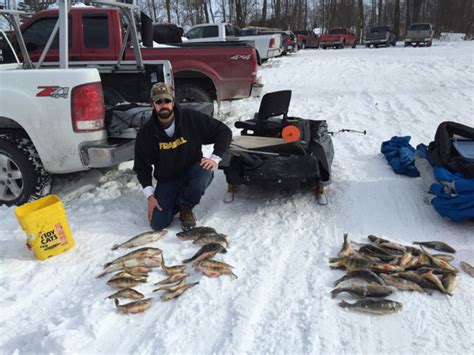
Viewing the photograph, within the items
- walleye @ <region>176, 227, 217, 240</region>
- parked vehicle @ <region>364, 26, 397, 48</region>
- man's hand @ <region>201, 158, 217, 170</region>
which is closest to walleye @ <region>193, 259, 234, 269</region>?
walleye @ <region>176, 227, 217, 240</region>

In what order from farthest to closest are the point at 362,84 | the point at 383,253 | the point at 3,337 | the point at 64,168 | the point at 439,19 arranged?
the point at 439,19 → the point at 362,84 → the point at 64,168 → the point at 383,253 → the point at 3,337

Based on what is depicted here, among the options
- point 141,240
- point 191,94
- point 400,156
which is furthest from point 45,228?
point 191,94

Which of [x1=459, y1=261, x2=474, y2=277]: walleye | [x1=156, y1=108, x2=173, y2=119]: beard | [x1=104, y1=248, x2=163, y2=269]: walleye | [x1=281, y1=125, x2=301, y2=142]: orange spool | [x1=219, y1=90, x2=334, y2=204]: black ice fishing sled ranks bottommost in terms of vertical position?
[x1=104, y1=248, x2=163, y2=269]: walleye

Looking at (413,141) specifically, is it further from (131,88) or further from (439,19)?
(439,19)

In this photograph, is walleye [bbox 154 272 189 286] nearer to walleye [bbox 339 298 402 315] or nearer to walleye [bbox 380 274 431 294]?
walleye [bbox 339 298 402 315]

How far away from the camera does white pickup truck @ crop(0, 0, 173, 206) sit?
4.00 metres

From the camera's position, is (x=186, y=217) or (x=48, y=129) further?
(x=48, y=129)

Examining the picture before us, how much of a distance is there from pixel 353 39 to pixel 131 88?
100 ft

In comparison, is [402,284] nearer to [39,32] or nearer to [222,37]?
[39,32]

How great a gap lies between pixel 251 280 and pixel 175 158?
1.54m

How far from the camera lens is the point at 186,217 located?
3986 millimetres

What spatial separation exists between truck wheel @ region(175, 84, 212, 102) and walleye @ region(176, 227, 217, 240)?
4.39m

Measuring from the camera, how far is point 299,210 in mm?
4219

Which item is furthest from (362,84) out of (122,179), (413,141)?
(122,179)
